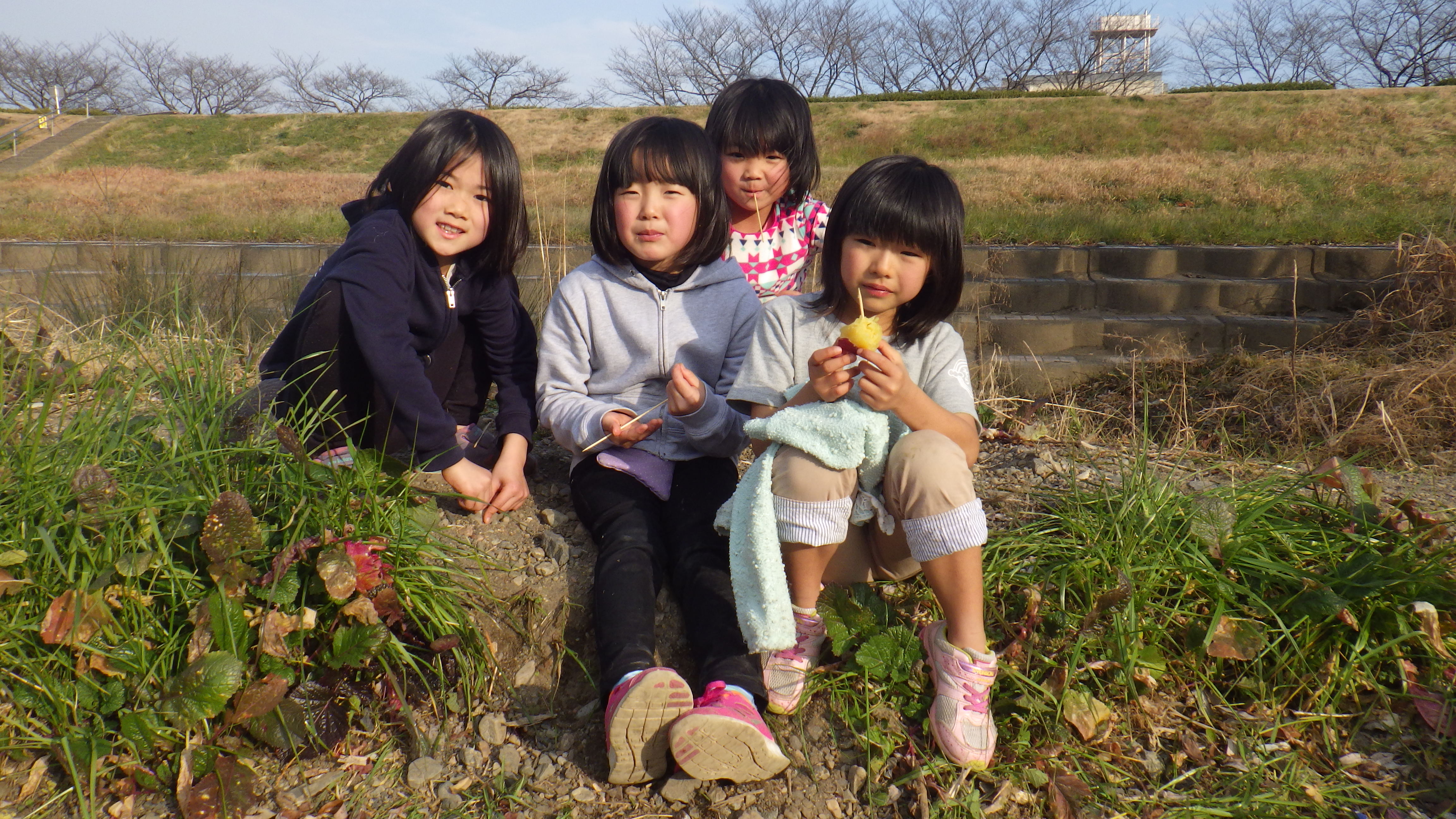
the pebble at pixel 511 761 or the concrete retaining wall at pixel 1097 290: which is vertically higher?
the concrete retaining wall at pixel 1097 290

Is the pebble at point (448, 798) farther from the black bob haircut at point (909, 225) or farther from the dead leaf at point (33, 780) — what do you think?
the black bob haircut at point (909, 225)

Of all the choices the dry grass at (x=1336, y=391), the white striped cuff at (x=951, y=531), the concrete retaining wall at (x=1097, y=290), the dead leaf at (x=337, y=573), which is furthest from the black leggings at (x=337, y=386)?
the concrete retaining wall at (x=1097, y=290)

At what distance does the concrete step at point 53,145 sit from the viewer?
63.4 ft

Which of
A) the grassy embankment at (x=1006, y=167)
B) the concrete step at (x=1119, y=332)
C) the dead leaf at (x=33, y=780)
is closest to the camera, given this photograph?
the dead leaf at (x=33, y=780)

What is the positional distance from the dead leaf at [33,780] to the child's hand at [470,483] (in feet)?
3.14

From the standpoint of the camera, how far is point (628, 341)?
230 cm

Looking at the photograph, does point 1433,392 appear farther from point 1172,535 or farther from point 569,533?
point 569,533

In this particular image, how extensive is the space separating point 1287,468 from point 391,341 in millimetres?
2598

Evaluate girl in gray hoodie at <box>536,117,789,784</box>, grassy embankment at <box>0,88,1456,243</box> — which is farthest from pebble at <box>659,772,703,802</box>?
grassy embankment at <box>0,88,1456,243</box>

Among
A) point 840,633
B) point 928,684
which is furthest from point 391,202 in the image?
point 928,684

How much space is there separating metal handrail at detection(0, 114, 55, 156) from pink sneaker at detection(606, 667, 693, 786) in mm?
22830

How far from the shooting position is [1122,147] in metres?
15.5

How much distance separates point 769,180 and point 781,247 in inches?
10.7

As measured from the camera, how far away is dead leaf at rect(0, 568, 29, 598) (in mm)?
1524
